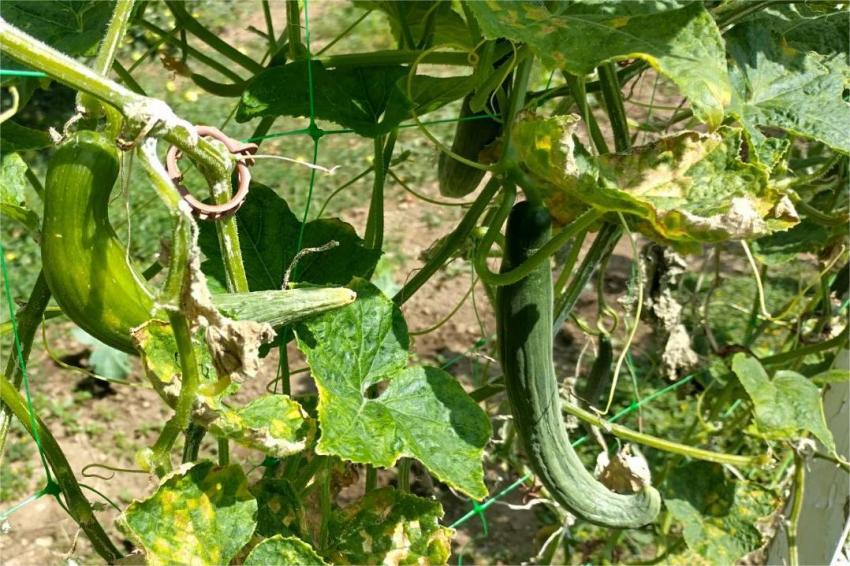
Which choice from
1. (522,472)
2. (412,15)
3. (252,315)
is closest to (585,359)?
(522,472)

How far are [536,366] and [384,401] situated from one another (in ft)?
0.69

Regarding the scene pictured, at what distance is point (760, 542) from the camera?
5.35 feet

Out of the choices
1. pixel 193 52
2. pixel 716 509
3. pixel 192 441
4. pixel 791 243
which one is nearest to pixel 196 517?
pixel 192 441

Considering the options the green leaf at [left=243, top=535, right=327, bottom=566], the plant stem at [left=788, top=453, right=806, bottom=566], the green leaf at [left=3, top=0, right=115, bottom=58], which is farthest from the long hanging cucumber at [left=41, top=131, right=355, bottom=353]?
the plant stem at [left=788, top=453, right=806, bottom=566]

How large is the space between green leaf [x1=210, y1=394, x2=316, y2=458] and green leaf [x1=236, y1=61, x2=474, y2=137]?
1.08ft

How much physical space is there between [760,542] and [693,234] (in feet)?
3.21

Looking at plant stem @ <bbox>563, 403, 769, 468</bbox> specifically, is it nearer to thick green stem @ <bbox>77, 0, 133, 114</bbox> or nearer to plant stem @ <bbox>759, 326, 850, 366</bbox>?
plant stem @ <bbox>759, 326, 850, 366</bbox>

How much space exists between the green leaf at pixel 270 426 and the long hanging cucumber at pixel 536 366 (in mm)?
279

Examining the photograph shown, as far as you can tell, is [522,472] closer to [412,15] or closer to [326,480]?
[326,480]

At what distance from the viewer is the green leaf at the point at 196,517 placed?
80 centimetres

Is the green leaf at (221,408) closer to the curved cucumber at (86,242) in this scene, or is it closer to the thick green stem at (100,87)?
the curved cucumber at (86,242)

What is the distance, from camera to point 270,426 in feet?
2.72

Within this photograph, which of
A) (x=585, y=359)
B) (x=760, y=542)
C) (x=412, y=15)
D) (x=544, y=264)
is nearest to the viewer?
(x=544, y=264)

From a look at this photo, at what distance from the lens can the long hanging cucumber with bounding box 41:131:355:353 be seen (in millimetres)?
694
